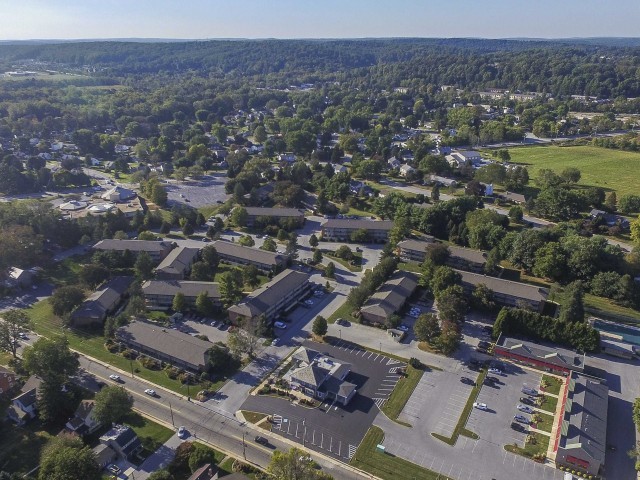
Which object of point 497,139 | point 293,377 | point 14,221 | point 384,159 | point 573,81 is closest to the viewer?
point 293,377

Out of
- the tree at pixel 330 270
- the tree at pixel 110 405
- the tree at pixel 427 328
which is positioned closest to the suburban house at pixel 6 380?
the tree at pixel 110 405

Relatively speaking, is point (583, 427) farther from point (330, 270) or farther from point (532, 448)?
point (330, 270)

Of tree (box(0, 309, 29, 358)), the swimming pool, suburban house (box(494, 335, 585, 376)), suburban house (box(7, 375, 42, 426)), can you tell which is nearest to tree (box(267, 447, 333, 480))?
suburban house (box(7, 375, 42, 426))

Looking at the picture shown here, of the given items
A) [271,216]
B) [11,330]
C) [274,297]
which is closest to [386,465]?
[274,297]

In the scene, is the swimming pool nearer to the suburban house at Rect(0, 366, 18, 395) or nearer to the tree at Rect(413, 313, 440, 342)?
the tree at Rect(413, 313, 440, 342)

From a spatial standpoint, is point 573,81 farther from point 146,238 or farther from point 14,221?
point 14,221

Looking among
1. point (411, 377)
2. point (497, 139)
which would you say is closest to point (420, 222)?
point (411, 377)
